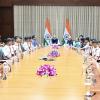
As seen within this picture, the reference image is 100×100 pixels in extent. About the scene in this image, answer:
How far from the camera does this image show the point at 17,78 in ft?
18.9

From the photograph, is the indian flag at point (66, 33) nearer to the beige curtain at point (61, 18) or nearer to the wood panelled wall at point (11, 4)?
the beige curtain at point (61, 18)

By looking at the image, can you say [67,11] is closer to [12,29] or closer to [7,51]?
[12,29]

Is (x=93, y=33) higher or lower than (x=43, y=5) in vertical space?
lower

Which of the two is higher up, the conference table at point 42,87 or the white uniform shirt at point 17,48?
the white uniform shirt at point 17,48

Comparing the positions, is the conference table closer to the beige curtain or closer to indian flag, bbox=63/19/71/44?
indian flag, bbox=63/19/71/44

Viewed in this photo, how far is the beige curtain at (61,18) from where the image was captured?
66.0 feet

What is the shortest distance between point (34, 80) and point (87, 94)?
1.31 meters

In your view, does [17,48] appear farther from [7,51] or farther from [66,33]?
[66,33]

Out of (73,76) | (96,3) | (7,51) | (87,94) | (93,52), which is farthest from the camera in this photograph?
(96,3)

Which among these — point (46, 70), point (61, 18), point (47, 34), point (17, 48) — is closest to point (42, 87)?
point (46, 70)

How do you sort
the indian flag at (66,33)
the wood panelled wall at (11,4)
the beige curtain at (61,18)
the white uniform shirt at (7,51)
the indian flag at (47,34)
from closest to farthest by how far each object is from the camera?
1. the white uniform shirt at (7,51)
2. the indian flag at (47,34)
3. the indian flag at (66,33)
4. the wood panelled wall at (11,4)
5. the beige curtain at (61,18)

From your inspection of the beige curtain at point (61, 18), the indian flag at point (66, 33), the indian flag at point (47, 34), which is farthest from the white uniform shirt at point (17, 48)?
the beige curtain at point (61, 18)

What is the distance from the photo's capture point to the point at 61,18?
2034 cm

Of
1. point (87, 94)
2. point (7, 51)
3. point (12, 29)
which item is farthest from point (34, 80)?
point (12, 29)
